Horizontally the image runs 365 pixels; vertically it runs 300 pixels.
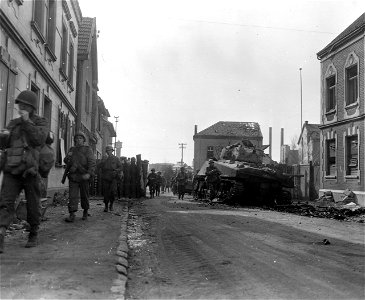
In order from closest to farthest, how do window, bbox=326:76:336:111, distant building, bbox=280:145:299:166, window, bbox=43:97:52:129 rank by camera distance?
window, bbox=43:97:52:129
window, bbox=326:76:336:111
distant building, bbox=280:145:299:166

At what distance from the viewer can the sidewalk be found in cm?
351

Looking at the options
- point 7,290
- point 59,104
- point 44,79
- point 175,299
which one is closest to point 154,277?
point 175,299

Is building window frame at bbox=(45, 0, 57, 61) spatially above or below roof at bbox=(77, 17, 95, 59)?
below

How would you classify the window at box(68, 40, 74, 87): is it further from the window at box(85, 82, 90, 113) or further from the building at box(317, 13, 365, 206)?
the building at box(317, 13, 365, 206)

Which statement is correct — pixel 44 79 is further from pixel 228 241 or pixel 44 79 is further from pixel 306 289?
pixel 306 289

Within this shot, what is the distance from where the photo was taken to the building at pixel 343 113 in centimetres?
1719

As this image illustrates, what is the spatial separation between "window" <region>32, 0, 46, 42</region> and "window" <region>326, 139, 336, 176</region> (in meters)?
13.3

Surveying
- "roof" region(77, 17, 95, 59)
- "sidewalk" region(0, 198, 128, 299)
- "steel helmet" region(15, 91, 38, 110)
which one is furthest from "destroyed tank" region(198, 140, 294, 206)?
"steel helmet" region(15, 91, 38, 110)

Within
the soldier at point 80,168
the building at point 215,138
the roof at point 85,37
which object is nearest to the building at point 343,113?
the roof at point 85,37

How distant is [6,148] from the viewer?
539 cm

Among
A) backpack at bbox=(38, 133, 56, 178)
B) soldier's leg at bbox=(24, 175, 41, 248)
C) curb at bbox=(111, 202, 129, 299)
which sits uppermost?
backpack at bbox=(38, 133, 56, 178)

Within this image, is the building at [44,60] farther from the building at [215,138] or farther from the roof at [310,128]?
the roof at [310,128]

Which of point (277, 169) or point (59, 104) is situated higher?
point (59, 104)

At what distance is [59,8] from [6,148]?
9.60m
